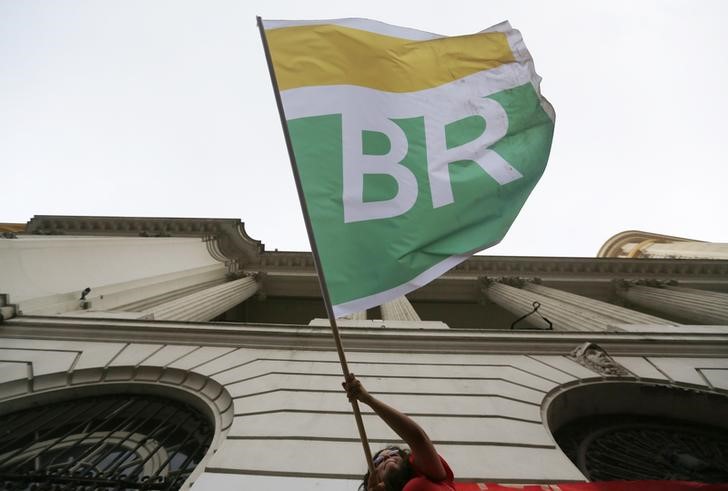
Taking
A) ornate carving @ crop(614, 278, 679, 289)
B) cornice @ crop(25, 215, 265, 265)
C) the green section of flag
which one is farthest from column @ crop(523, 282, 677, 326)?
cornice @ crop(25, 215, 265, 265)

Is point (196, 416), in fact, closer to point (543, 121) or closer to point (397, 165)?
point (397, 165)

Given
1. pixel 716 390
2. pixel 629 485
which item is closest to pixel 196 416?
pixel 629 485

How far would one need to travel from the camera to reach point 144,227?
19375 millimetres

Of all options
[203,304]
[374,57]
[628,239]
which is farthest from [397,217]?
[628,239]

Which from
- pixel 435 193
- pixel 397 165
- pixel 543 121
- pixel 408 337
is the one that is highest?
pixel 543 121

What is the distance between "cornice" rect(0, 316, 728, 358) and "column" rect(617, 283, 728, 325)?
631 cm

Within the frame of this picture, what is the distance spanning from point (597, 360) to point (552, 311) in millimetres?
6243

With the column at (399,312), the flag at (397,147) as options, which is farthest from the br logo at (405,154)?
the column at (399,312)

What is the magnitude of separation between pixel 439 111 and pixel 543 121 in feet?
6.11

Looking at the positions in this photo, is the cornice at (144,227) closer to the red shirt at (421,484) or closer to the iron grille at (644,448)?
the iron grille at (644,448)

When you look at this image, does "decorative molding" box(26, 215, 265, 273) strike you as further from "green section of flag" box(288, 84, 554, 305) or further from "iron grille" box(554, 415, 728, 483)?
"iron grille" box(554, 415, 728, 483)

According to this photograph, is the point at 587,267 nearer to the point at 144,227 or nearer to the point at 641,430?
the point at 641,430

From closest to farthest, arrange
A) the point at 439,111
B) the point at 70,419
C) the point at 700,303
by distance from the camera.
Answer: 1. the point at 439,111
2. the point at 70,419
3. the point at 700,303

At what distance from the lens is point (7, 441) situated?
532 centimetres
